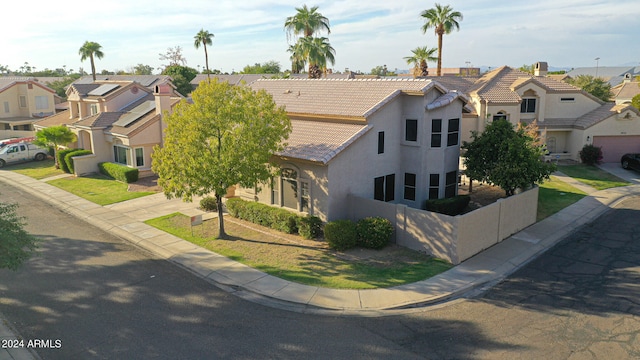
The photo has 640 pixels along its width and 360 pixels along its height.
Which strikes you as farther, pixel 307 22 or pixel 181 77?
pixel 181 77

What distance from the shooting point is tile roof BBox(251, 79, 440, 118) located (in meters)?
22.6

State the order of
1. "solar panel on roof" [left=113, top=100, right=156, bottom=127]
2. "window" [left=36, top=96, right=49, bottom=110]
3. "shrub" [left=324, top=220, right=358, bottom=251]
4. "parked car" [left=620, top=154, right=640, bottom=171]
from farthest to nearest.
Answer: "window" [left=36, top=96, right=49, bottom=110]
"solar panel on roof" [left=113, top=100, right=156, bottom=127]
"parked car" [left=620, top=154, right=640, bottom=171]
"shrub" [left=324, top=220, right=358, bottom=251]

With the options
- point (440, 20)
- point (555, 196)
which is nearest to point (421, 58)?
point (440, 20)

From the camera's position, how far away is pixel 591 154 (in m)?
36.7

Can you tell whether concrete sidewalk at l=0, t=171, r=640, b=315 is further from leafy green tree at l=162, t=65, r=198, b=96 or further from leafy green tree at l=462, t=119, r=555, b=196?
leafy green tree at l=162, t=65, r=198, b=96

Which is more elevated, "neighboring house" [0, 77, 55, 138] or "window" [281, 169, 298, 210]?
"neighboring house" [0, 77, 55, 138]

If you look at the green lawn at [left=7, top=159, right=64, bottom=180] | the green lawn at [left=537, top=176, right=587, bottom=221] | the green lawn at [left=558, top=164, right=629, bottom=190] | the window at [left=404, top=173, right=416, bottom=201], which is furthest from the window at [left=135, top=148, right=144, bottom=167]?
the green lawn at [left=558, top=164, right=629, bottom=190]

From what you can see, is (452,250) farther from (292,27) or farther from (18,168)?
(18,168)

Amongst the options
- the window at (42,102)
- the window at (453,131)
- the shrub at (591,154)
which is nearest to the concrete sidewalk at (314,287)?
the window at (453,131)

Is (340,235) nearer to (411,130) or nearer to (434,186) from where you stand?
(434,186)

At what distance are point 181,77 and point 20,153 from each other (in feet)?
105

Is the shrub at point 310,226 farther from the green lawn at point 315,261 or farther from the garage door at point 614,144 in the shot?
the garage door at point 614,144

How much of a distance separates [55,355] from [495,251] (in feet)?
53.8

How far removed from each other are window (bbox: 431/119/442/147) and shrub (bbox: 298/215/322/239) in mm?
7337
